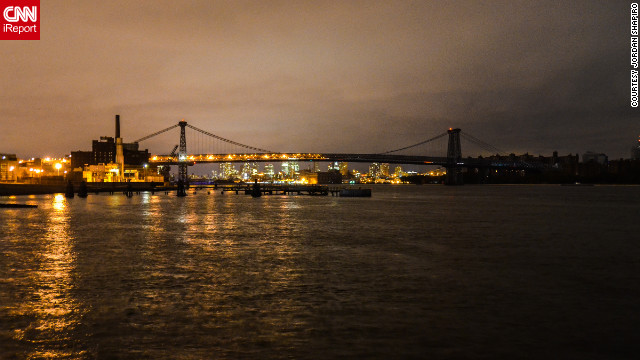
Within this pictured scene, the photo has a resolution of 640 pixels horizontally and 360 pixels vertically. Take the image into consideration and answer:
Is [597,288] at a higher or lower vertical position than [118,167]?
lower

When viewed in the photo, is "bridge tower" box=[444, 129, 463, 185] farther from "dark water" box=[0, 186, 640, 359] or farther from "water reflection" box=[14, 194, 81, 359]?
"water reflection" box=[14, 194, 81, 359]

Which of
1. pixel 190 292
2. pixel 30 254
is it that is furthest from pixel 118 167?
pixel 190 292

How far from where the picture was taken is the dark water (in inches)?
269

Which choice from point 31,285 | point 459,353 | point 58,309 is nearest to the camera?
point 459,353

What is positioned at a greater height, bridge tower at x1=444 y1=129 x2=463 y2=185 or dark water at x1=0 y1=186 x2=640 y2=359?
bridge tower at x1=444 y1=129 x2=463 y2=185

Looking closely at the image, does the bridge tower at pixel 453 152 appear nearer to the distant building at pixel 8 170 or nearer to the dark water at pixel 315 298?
the distant building at pixel 8 170

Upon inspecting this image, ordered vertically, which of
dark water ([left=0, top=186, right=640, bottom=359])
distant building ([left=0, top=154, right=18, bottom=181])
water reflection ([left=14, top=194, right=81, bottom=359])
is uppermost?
distant building ([left=0, top=154, right=18, bottom=181])

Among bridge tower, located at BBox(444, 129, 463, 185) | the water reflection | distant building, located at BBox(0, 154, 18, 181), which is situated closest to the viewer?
the water reflection

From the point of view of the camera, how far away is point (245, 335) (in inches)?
287

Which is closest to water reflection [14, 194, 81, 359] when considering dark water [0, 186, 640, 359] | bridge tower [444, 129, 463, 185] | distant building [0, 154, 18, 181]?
dark water [0, 186, 640, 359]

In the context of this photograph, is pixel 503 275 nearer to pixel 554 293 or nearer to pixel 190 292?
pixel 554 293

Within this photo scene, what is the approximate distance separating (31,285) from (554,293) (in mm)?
11817

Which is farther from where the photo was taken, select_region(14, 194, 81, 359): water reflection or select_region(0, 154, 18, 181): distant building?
select_region(0, 154, 18, 181): distant building

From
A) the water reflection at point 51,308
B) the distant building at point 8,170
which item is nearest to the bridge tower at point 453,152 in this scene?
the distant building at point 8,170
